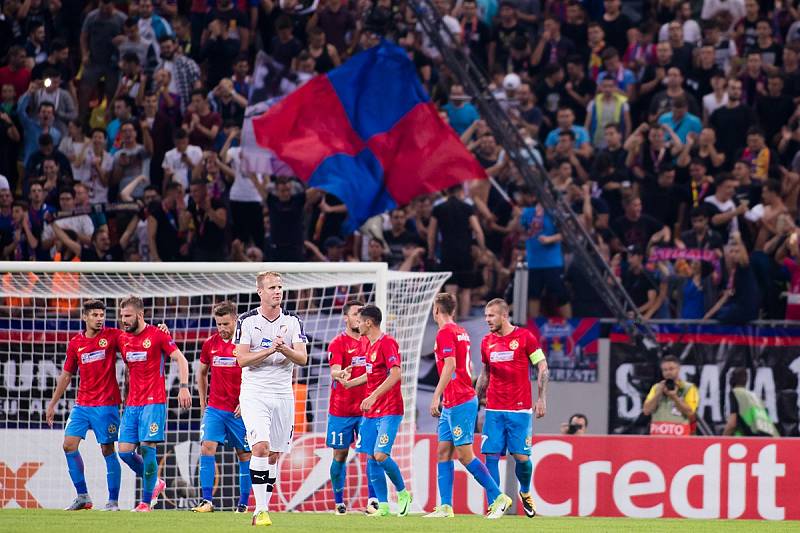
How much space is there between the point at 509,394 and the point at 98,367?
3.99 m

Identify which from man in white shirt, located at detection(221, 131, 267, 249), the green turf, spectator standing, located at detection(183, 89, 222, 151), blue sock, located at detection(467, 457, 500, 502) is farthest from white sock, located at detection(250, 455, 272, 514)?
spectator standing, located at detection(183, 89, 222, 151)

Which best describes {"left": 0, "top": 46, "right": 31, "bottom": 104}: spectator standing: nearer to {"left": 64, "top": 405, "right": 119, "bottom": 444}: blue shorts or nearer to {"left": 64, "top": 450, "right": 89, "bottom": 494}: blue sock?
{"left": 64, "top": 405, "right": 119, "bottom": 444}: blue shorts

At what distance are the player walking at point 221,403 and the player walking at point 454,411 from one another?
2.00 metres

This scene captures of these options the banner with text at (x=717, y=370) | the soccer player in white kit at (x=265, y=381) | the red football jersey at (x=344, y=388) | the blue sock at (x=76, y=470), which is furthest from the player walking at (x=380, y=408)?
the banner with text at (x=717, y=370)

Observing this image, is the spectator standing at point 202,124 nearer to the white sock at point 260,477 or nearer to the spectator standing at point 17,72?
the spectator standing at point 17,72

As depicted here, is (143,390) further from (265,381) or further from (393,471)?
(265,381)

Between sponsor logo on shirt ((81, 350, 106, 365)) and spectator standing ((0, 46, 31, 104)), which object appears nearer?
sponsor logo on shirt ((81, 350, 106, 365))

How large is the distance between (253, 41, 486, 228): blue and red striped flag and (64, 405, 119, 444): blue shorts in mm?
4380

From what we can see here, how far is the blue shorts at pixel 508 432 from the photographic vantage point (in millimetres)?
13102

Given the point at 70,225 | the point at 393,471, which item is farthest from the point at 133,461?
the point at 70,225

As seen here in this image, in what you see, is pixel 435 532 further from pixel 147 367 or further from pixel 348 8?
pixel 348 8

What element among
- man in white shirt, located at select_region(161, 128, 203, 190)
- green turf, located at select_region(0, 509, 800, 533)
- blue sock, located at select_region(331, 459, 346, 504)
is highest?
man in white shirt, located at select_region(161, 128, 203, 190)

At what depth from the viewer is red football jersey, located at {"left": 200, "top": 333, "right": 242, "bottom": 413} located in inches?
547

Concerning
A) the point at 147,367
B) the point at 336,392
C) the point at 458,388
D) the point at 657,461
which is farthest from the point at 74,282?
the point at 657,461
